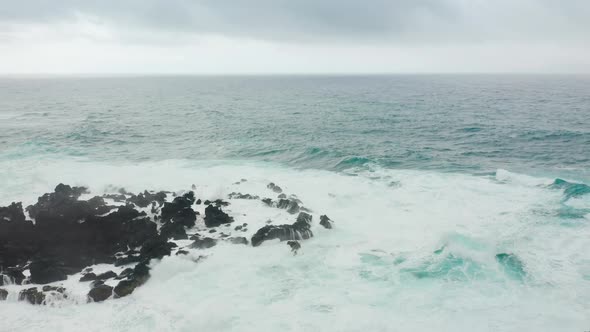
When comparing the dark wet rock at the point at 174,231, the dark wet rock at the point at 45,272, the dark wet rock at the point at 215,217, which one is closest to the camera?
the dark wet rock at the point at 45,272

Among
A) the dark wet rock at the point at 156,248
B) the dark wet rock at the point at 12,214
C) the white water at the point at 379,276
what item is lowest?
the white water at the point at 379,276

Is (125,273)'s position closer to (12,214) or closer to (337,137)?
(12,214)

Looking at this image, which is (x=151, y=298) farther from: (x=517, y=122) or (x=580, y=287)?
(x=517, y=122)

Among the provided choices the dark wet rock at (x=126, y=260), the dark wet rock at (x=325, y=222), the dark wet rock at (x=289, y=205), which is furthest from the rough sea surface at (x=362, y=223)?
the dark wet rock at (x=126, y=260)

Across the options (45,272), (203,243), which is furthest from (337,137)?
(45,272)

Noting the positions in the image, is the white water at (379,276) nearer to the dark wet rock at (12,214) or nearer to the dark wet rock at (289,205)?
the dark wet rock at (289,205)
